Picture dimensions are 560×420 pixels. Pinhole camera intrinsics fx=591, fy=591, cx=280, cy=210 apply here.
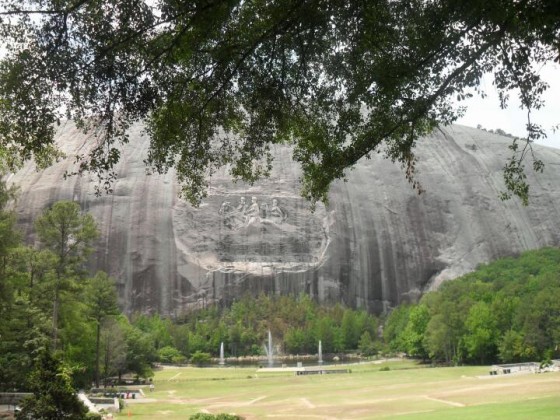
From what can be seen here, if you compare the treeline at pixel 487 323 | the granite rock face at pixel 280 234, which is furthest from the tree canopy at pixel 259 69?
the granite rock face at pixel 280 234

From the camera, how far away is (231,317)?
60.1 meters

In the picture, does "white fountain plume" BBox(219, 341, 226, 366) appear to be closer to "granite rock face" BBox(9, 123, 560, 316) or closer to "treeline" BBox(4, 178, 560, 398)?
"treeline" BBox(4, 178, 560, 398)

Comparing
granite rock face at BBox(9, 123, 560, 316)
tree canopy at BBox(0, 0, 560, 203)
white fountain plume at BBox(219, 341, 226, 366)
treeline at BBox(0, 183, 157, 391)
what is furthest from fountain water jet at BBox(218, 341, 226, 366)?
tree canopy at BBox(0, 0, 560, 203)

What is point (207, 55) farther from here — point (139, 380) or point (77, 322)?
point (139, 380)

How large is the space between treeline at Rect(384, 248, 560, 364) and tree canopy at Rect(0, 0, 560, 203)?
29708mm

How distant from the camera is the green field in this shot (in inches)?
654

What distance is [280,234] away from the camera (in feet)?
214

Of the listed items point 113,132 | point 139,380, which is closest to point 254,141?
point 113,132

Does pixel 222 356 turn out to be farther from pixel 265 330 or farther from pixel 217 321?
pixel 265 330

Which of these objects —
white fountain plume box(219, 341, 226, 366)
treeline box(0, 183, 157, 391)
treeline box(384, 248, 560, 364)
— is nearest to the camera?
treeline box(0, 183, 157, 391)

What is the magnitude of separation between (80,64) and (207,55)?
1.63 metres

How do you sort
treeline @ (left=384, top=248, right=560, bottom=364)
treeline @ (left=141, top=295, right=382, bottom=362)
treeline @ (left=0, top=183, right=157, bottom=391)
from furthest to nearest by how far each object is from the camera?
treeline @ (left=141, top=295, right=382, bottom=362)
treeline @ (left=384, top=248, right=560, bottom=364)
treeline @ (left=0, top=183, right=157, bottom=391)

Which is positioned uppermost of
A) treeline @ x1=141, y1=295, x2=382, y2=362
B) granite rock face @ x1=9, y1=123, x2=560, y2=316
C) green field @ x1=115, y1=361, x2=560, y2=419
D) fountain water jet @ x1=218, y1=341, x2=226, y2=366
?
granite rock face @ x1=9, y1=123, x2=560, y2=316

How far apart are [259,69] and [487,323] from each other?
3542 cm
